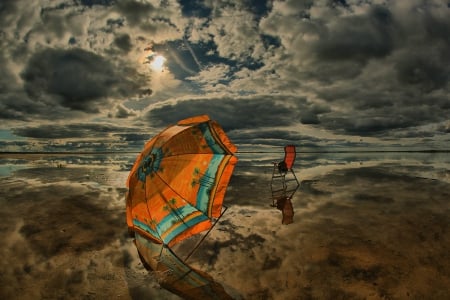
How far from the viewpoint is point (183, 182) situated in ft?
15.4

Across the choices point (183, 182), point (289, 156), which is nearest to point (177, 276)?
point (183, 182)

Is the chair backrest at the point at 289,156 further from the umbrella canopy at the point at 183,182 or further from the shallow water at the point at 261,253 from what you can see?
the umbrella canopy at the point at 183,182

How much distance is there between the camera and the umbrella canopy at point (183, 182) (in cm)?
461

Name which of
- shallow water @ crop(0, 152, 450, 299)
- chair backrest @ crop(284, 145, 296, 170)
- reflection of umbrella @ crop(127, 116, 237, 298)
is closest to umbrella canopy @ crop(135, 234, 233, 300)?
shallow water @ crop(0, 152, 450, 299)

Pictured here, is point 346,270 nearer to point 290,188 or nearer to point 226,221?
point 226,221

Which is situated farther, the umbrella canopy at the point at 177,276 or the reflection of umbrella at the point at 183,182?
the reflection of umbrella at the point at 183,182

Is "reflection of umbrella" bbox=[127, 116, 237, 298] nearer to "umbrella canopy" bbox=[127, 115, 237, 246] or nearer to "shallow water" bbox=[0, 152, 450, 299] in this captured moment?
"umbrella canopy" bbox=[127, 115, 237, 246]

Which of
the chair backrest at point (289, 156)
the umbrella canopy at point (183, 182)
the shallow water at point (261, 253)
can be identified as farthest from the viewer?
the chair backrest at point (289, 156)

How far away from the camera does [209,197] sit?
180 inches

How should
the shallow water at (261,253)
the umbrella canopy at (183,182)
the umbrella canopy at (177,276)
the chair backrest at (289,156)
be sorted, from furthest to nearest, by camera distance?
the chair backrest at (289,156) < the umbrella canopy at (183,182) < the shallow water at (261,253) < the umbrella canopy at (177,276)

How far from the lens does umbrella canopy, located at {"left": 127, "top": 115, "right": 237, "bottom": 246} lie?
461 centimetres

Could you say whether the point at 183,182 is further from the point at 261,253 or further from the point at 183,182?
the point at 261,253

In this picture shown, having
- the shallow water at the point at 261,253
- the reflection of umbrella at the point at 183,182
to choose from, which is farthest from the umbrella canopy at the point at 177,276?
the reflection of umbrella at the point at 183,182

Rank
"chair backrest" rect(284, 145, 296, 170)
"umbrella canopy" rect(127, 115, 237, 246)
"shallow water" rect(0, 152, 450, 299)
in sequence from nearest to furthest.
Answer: "shallow water" rect(0, 152, 450, 299) → "umbrella canopy" rect(127, 115, 237, 246) → "chair backrest" rect(284, 145, 296, 170)
